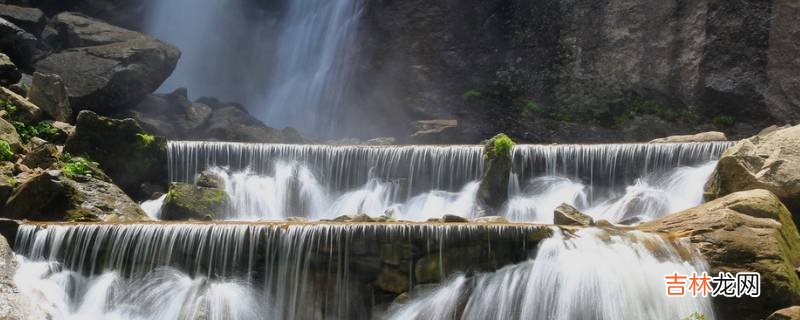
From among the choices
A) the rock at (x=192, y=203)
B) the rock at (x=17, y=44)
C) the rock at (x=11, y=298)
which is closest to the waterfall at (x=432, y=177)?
the rock at (x=192, y=203)

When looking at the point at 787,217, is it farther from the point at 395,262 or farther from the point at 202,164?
the point at 202,164

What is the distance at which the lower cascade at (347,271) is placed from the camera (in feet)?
31.7

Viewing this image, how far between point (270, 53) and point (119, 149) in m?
21.9

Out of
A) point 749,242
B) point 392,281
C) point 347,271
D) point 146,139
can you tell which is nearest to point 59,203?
point 146,139

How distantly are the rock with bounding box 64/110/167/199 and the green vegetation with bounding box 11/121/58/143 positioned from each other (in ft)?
4.78

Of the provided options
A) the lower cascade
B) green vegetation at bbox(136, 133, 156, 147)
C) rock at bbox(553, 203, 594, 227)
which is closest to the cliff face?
green vegetation at bbox(136, 133, 156, 147)

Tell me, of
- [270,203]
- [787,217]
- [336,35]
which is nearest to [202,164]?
[270,203]

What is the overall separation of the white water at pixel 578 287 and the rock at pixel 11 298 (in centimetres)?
500

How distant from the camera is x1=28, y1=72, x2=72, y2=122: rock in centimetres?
1941

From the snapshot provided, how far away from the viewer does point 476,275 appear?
404 inches

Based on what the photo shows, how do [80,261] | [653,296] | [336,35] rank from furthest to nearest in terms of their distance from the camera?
[336,35] < [80,261] < [653,296]

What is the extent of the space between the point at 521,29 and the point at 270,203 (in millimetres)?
13953

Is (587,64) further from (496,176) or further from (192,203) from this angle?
(192,203)

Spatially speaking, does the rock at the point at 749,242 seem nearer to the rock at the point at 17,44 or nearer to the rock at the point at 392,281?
the rock at the point at 392,281
